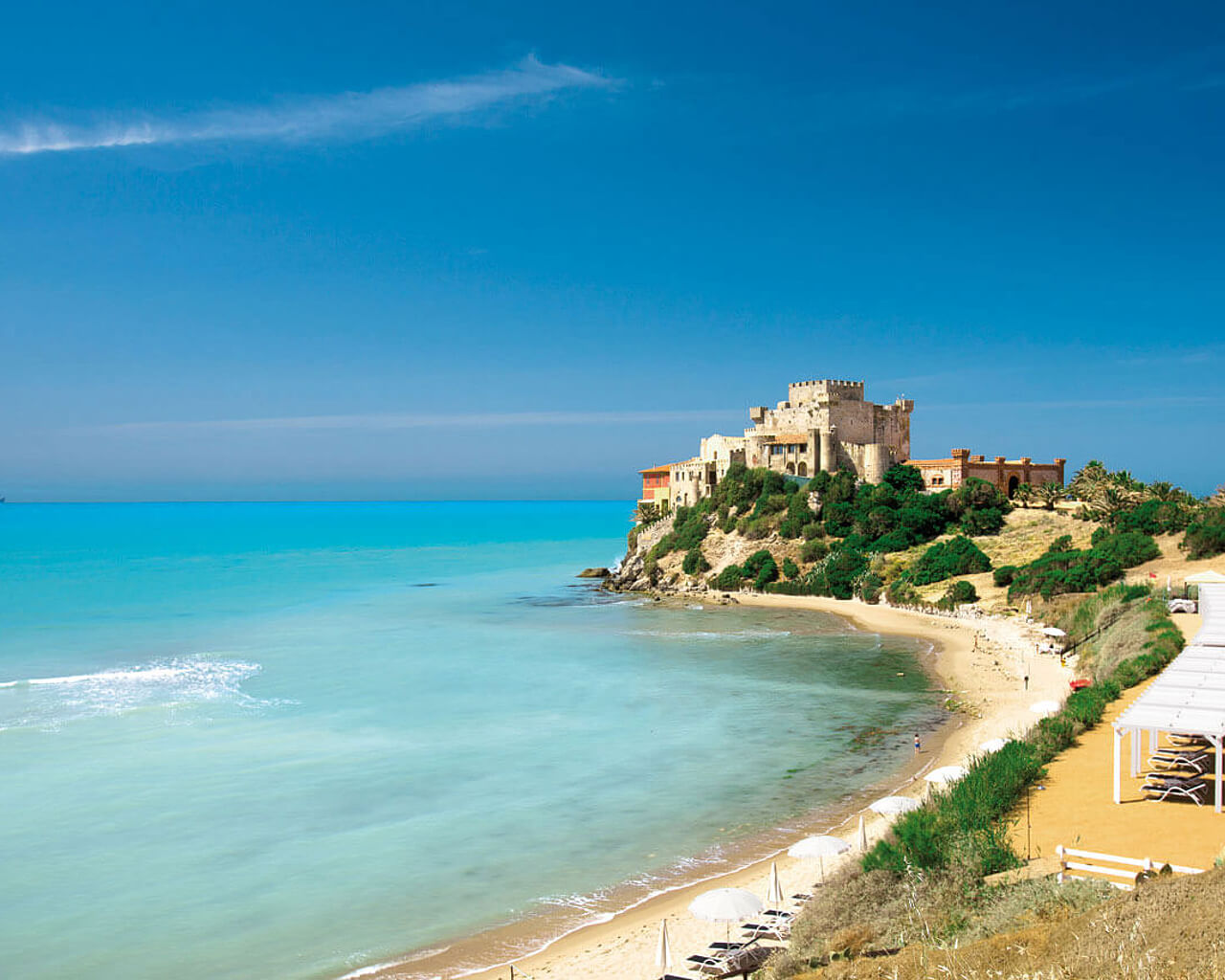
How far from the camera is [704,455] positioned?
74.2 meters

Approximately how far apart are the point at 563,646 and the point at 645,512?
3560 centimetres

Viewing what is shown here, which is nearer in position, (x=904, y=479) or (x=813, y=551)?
(x=813, y=551)

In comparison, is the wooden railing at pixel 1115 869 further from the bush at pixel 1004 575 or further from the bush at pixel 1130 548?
the bush at pixel 1004 575

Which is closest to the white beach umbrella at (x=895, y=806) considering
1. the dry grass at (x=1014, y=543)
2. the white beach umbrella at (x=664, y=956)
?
the white beach umbrella at (x=664, y=956)

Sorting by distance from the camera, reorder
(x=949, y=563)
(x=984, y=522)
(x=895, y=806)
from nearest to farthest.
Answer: (x=895, y=806)
(x=949, y=563)
(x=984, y=522)

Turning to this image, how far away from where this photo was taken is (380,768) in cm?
2236

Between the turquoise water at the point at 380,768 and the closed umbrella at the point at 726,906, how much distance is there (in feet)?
10.1

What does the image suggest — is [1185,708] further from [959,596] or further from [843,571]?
[843,571]

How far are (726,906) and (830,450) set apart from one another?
188ft

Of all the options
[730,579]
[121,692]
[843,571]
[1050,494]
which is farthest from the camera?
[730,579]

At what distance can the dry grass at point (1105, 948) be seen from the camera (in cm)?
654

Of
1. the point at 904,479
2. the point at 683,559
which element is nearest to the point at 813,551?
the point at 904,479

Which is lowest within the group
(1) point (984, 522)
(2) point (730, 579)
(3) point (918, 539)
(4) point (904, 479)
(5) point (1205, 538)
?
(2) point (730, 579)

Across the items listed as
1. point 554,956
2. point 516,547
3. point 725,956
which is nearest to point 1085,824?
point 725,956
